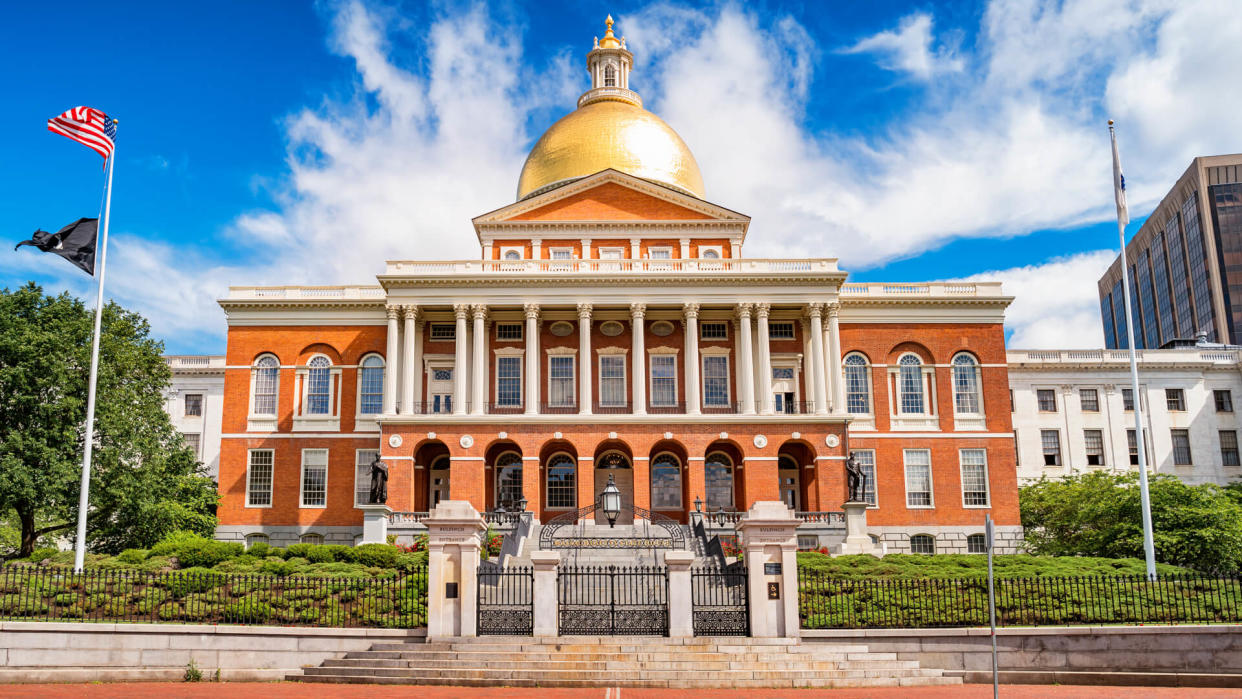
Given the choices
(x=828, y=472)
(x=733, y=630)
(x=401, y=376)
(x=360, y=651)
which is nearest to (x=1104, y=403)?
(x=828, y=472)

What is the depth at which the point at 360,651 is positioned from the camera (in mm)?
19328

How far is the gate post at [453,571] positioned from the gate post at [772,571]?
5.44 meters

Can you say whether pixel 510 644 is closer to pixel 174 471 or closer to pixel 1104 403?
pixel 174 471

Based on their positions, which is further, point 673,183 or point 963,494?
point 673,183

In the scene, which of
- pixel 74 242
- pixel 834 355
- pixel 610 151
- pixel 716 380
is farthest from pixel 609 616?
pixel 610 151

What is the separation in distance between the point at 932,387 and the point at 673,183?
55.6 ft

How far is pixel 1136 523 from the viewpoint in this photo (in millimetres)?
37500

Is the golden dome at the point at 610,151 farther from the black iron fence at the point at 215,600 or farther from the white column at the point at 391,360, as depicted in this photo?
the black iron fence at the point at 215,600

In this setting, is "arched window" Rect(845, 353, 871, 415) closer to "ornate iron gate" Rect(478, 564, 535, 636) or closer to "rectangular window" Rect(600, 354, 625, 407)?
"rectangular window" Rect(600, 354, 625, 407)

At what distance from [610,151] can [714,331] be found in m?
11.7

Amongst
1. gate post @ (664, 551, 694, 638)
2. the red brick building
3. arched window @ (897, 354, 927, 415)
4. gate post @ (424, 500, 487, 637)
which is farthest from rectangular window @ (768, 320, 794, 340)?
gate post @ (424, 500, 487, 637)

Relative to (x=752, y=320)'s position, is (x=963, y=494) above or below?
below

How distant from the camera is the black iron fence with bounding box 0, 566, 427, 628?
2047cm

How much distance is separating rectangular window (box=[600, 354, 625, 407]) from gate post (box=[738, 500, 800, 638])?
27803 millimetres
